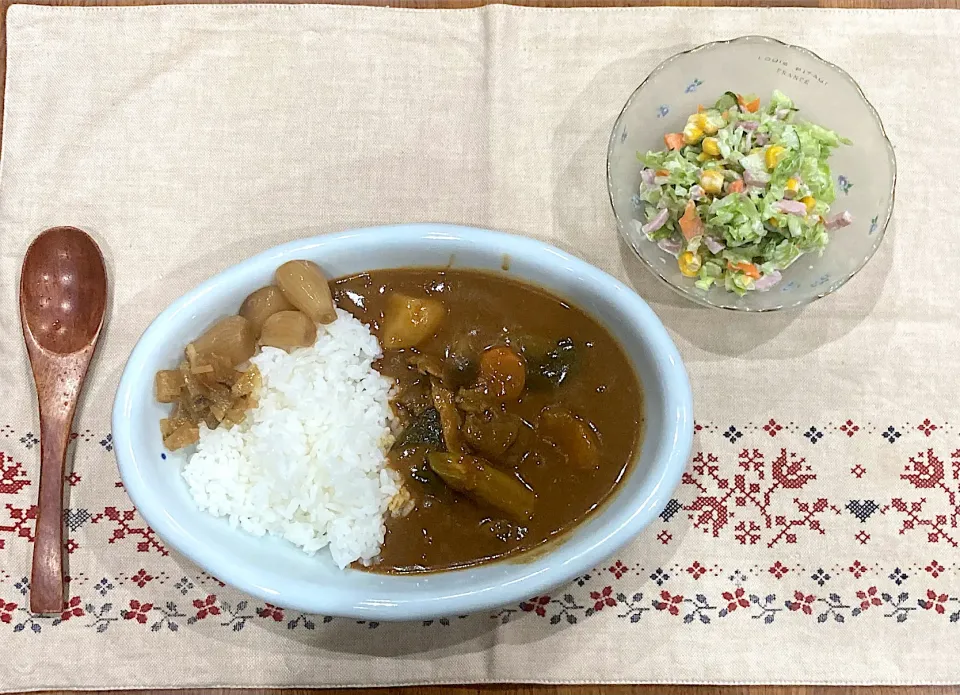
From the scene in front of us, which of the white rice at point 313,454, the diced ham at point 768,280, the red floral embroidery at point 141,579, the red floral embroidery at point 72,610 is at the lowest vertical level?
the red floral embroidery at point 72,610

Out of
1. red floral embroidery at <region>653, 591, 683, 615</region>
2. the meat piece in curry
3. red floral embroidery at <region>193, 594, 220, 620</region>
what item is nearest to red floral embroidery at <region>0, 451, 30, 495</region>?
red floral embroidery at <region>193, 594, 220, 620</region>

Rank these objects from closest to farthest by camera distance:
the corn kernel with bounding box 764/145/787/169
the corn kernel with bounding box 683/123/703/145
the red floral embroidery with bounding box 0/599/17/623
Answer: the corn kernel with bounding box 764/145/787/169 < the corn kernel with bounding box 683/123/703/145 < the red floral embroidery with bounding box 0/599/17/623

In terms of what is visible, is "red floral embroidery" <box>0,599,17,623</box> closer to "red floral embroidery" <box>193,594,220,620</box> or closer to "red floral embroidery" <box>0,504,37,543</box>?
"red floral embroidery" <box>0,504,37,543</box>

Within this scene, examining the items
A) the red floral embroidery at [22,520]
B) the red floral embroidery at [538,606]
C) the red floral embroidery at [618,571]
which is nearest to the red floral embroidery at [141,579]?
the red floral embroidery at [22,520]

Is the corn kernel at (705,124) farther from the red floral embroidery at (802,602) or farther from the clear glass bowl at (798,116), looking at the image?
the red floral embroidery at (802,602)

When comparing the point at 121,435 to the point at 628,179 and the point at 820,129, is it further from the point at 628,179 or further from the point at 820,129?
the point at 820,129

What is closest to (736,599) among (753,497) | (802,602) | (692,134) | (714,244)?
(802,602)
